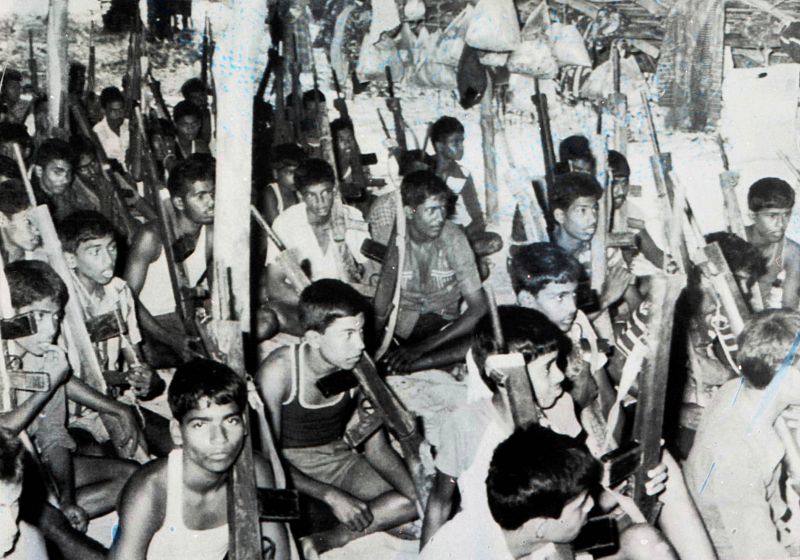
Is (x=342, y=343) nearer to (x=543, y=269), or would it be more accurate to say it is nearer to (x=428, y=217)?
(x=543, y=269)

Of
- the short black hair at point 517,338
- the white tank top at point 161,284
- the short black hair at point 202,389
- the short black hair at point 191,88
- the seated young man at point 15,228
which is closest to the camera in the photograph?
the short black hair at point 202,389

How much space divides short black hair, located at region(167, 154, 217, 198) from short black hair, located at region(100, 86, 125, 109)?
0.32m

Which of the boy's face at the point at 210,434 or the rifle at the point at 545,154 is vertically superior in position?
the rifle at the point at 545,154

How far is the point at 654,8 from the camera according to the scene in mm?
3217

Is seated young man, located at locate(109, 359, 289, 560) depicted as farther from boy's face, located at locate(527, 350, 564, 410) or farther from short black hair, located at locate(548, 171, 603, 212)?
short black hair, located at locate(548, 171, 603, 212)

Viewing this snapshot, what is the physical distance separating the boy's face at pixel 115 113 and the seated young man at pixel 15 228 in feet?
1.36

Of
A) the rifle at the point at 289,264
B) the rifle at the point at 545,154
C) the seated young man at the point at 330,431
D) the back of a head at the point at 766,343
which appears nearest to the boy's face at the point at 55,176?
the rifle at the point at 289,264

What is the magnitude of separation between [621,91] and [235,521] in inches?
85.2

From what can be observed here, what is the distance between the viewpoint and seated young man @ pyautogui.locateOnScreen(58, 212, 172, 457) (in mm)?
2625

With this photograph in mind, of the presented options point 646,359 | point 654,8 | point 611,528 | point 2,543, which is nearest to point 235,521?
point 2,543

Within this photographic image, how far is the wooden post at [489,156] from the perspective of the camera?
3.26 metres

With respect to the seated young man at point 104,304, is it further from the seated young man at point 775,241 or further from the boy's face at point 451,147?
the seated young man at point 775,241

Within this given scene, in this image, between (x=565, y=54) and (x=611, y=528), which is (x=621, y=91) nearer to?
(x=565, y=54)

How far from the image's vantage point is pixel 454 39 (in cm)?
312
